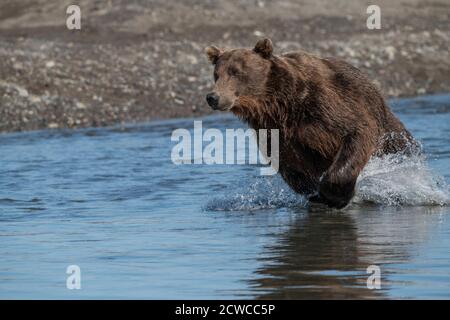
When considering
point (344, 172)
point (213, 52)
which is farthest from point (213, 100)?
point (344, 172)

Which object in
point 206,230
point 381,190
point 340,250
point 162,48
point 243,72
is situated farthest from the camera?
point 162,48

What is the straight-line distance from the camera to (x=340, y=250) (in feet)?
24.9

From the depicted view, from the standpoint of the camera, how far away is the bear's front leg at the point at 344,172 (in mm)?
9242

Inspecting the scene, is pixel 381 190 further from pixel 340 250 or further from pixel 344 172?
pixel 340 250

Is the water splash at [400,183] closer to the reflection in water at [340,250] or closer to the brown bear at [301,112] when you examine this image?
the reflection in water at [340,250]

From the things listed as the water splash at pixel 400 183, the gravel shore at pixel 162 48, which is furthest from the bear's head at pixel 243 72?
the gravel shore at pixel 162 48

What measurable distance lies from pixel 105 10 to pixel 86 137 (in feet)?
21.9

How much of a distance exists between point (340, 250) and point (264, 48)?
87.9 inches

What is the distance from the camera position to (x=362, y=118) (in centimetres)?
955

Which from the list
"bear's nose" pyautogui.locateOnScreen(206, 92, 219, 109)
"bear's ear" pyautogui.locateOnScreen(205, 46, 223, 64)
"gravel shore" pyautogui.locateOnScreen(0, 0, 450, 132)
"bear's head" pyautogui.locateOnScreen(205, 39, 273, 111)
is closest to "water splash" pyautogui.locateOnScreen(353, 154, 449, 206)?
"bear's head" pyautogui.locateOnScreen(205, 39, 273, 111)

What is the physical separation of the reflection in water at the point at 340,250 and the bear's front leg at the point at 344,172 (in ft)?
0.45

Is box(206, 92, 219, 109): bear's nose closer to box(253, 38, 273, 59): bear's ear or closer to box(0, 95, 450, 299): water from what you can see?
box(253, 38, 273, 59): bear's ear

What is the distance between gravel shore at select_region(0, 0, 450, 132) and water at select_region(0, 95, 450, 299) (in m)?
2.83

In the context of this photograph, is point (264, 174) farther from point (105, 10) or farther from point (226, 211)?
point (105, 10)
